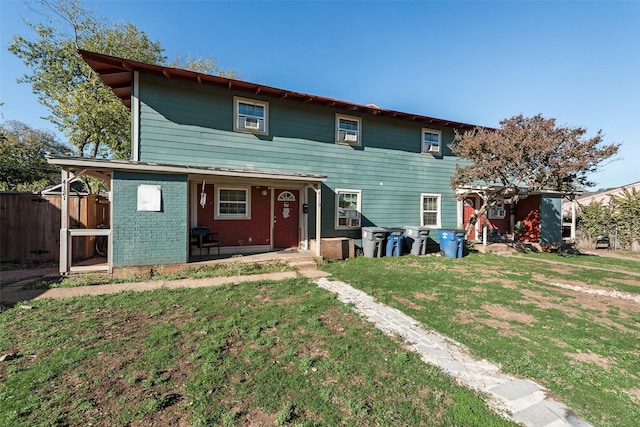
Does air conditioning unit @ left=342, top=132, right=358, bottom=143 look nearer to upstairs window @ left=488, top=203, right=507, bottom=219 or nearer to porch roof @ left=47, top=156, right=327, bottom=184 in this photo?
porch roof @ left=47, top=156, right=327, bottom=184

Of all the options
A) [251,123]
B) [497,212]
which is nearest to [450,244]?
[497,212]

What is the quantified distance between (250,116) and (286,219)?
381 centimetres

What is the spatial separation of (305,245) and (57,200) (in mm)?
7867

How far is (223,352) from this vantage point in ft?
10.2

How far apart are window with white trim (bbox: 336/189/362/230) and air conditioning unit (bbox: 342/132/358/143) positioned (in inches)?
79.0

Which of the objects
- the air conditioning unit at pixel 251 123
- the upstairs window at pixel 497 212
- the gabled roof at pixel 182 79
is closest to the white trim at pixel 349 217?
the gabled roof at pixel 182 79

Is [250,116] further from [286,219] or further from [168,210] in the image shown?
[168,210]

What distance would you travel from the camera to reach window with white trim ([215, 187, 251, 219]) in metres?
8.86

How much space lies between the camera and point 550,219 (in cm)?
1374

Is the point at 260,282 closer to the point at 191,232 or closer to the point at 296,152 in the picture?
the point at 191,232

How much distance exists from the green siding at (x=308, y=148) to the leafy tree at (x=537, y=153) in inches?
Answer: 95.1

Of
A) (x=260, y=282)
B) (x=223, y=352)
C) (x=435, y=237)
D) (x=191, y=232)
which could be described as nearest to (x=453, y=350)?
(x=223, y=352)

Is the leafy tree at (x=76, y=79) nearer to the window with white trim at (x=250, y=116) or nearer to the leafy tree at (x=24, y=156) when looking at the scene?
the leafy tree at (x=24, y=156)

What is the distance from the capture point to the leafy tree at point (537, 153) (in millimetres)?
8898
